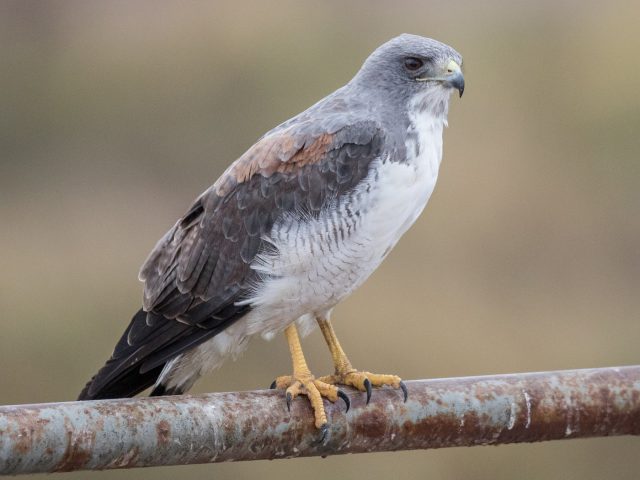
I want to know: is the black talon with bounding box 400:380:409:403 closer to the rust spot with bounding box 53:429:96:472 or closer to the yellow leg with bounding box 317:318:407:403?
the yellow leg with bounding box 317:318:407:403

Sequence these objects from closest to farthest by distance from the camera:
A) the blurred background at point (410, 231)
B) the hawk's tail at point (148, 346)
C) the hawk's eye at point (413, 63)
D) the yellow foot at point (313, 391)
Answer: the yellow foot at point (313, 391), the hawk's tail at point (148, 346), the hawk's eye at point (413, 63), the blurred background at point (410, 231)

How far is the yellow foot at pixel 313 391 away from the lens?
4457 mm

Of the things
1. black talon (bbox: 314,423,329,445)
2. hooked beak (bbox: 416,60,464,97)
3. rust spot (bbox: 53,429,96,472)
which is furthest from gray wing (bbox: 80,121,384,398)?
rust spot (bbox: 53,429,96,472)

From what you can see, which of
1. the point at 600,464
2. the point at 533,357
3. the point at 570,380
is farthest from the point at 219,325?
the point at 600,464

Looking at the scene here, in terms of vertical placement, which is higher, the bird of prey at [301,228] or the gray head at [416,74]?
the gray head at [416,74]

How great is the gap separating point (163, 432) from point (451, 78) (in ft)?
6.63

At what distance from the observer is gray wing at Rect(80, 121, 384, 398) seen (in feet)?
16.0

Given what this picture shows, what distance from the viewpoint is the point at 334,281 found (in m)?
4.89

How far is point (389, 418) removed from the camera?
169 inches

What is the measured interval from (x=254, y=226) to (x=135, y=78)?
6040 mm

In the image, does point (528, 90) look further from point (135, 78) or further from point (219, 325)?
point (219, 325)

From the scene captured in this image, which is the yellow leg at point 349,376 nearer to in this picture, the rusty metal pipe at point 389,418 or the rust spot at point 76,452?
the rusty metal pipe at point 389,418

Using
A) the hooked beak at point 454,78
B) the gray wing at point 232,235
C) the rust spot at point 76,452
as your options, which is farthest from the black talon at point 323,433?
the hooked beak at point 454,78

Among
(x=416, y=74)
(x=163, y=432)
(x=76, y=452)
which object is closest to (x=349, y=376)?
(x=416, y=74)
